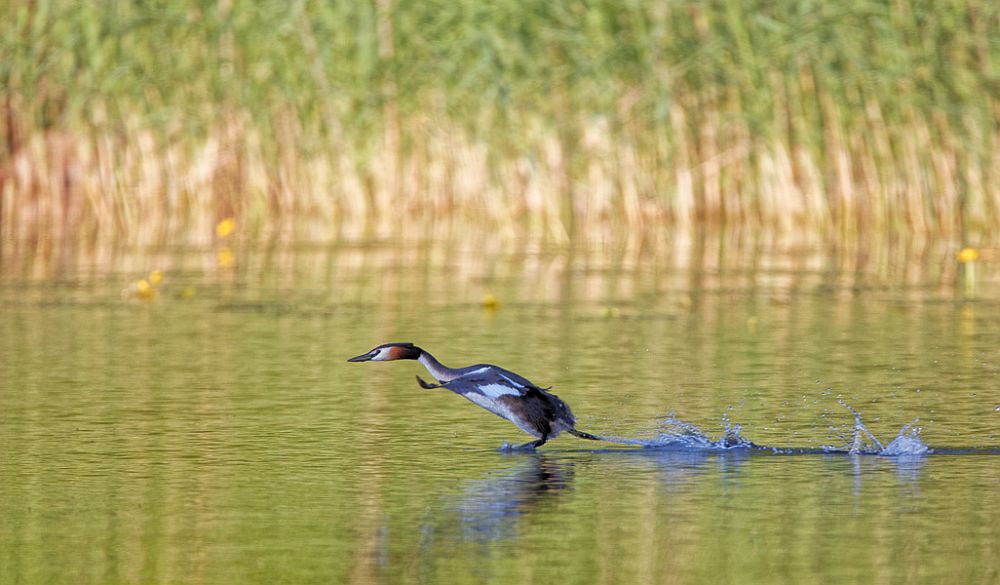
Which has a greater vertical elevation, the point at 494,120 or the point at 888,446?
the point at 494,120

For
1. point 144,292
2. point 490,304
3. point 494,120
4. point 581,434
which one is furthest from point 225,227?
point 581,434

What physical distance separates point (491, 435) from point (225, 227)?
1199cm

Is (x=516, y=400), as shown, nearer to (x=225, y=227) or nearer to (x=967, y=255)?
(x=967, y=255)

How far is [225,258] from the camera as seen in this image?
18.6m

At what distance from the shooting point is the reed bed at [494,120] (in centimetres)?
1931

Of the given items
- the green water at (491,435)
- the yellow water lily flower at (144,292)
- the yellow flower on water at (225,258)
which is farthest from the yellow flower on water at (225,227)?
the yellow water lily flower at (144,292)

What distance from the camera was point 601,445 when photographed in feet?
28.1

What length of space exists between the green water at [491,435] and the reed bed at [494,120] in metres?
3.61

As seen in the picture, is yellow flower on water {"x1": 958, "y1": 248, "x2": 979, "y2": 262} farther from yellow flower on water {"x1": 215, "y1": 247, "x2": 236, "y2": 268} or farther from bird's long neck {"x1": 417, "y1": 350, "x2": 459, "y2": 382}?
bird's long neck {"x1": 417, "y1": 350, "x2": 459, "y2": 382}

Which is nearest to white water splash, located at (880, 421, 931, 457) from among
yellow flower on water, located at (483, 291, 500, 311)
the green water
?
the green water

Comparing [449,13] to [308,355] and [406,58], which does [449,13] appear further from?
[308,355]

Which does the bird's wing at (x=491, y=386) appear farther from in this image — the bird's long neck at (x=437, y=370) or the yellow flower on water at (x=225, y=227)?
the yellow flower on water at (x=225, y=227)

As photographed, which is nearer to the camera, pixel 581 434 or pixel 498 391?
pixel 498 391

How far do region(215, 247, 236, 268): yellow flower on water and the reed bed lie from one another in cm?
121
